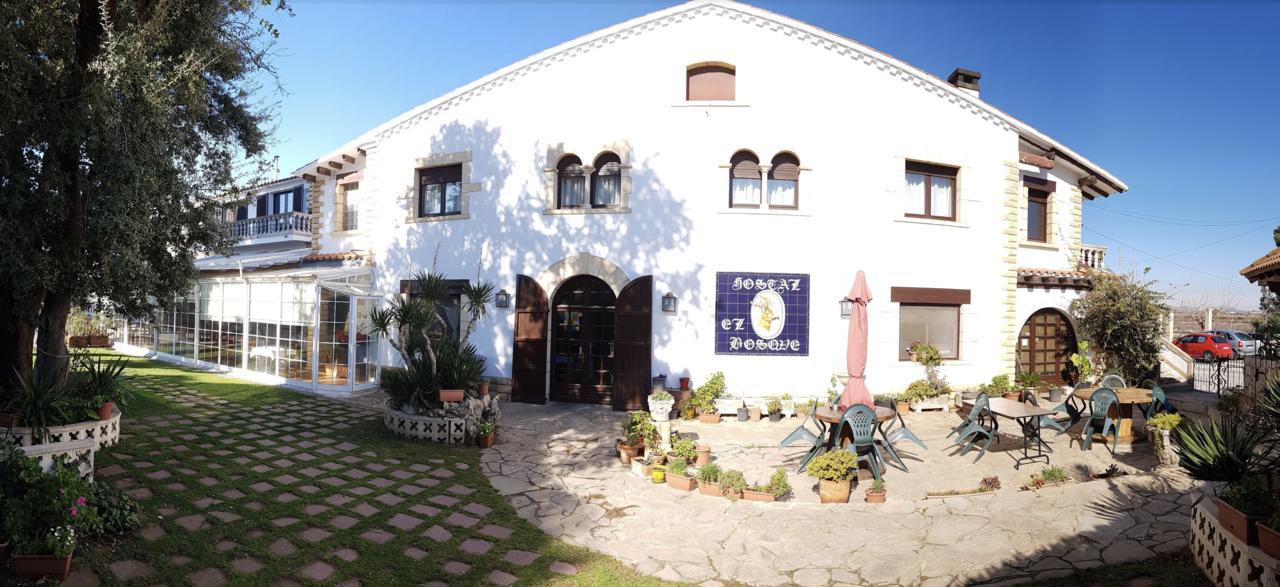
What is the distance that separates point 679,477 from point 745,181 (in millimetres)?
7845

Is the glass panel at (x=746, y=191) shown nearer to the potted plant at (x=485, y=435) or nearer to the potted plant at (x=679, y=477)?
the potted plant at (x=679, y=477)

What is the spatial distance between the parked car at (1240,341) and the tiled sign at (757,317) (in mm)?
24340

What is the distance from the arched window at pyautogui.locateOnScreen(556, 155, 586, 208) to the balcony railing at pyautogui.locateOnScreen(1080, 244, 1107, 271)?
48.6ft

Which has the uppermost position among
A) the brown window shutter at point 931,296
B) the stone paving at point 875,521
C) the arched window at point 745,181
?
the arched window at point 745,181

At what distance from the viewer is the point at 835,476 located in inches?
282

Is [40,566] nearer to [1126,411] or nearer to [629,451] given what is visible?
[629,451]

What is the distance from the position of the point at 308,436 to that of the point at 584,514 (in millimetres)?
5392

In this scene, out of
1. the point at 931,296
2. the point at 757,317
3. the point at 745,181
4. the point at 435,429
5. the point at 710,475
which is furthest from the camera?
the point at 931,296

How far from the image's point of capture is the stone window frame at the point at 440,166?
14.6 metres

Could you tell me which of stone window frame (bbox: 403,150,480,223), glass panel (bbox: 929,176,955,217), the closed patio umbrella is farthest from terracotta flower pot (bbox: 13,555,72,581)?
glass panel (bbox: 929,176,955,217)

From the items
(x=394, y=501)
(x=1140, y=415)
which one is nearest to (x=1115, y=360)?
(x=1140, y=415)

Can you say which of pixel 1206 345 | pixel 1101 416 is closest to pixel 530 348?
pixel 1101 416

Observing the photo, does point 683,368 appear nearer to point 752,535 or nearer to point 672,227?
point 672,227

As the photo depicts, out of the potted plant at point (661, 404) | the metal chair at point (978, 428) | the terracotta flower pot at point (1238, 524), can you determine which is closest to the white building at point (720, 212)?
the potted plant at point (661, 404)
